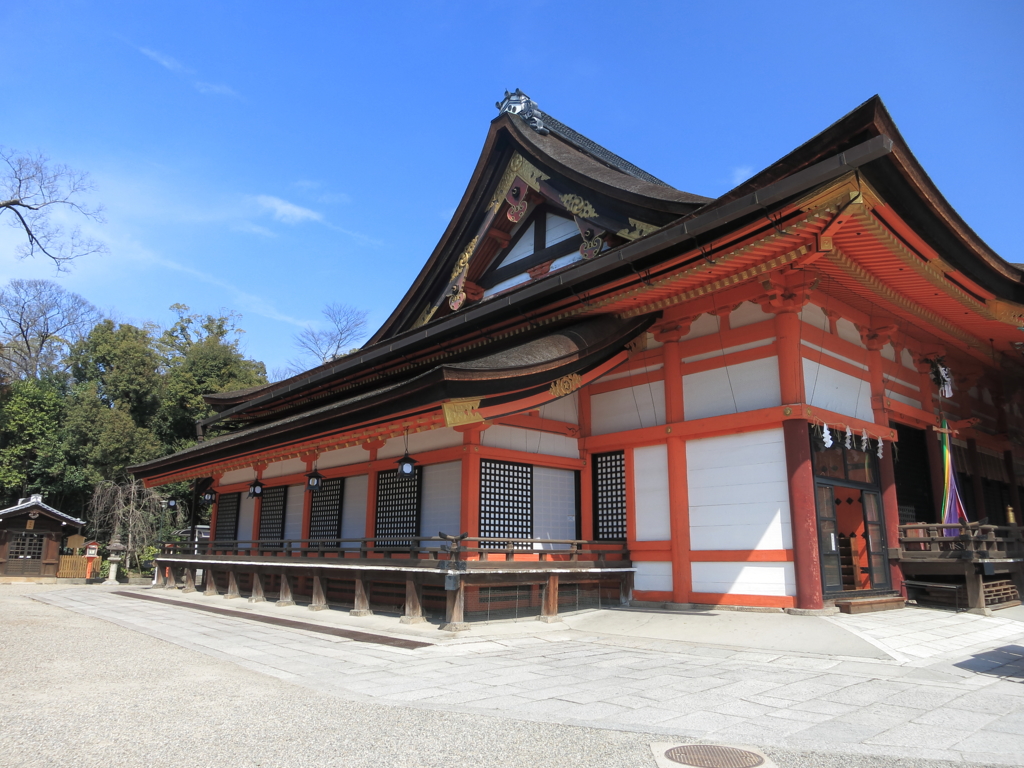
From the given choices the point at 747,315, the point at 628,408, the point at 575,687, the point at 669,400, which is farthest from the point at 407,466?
the point at 747,315

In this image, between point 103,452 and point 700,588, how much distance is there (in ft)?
102

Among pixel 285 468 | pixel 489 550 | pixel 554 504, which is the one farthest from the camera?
pixel 285 468

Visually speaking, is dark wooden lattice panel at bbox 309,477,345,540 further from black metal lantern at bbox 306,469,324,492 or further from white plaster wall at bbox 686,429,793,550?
white plaster wall at bbox 686,429,793,550

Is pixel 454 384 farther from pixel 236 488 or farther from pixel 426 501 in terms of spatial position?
pixel 236 488

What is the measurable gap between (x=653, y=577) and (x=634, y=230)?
6168 mm

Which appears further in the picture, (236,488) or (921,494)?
(236,488)

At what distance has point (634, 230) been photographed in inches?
480

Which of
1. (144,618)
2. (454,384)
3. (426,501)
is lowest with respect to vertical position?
(144,618)

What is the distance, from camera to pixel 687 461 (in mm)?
11484

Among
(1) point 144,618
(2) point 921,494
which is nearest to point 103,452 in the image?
(1) point 144,618

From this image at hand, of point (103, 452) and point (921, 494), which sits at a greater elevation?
point (103, 452)

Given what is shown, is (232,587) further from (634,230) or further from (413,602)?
(634,230)

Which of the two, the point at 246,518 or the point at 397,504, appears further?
the point at 246,518

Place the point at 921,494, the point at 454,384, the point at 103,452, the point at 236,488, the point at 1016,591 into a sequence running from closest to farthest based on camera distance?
1. the point at 454,384
2. the point at 1016,591
3. the point at 921,494
4. the point at 236,488
5. the point at 103,452
